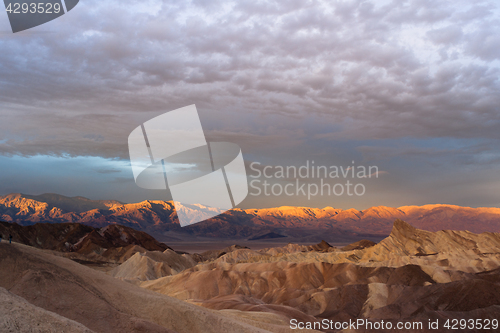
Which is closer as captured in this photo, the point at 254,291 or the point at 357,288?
the point at 357,288

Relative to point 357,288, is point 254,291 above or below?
below

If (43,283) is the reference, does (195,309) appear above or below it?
below

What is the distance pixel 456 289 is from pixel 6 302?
5001 centimetres

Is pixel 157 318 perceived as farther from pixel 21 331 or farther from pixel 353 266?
pixel 353 266

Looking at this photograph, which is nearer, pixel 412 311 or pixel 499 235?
pixel 412 311

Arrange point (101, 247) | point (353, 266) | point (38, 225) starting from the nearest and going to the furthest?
point (353, 266) → point (101, 247) → point (38, 225)

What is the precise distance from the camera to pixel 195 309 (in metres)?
28.0

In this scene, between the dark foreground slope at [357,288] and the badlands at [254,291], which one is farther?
the dark foreground slope at [357,288]

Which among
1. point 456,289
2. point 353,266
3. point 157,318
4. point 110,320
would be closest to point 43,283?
point 110,320

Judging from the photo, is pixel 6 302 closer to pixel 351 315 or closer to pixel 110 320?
pixel 110 320

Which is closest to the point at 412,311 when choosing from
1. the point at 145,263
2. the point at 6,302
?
the point at 6,302

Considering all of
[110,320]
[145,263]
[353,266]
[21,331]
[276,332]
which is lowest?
[145,263]

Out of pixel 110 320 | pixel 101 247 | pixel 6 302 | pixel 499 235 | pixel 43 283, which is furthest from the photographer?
pixel 101 247

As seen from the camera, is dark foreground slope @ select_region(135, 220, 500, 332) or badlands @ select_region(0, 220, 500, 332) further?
dark foreground slope @ select_region(135, 220, 500, 332)
